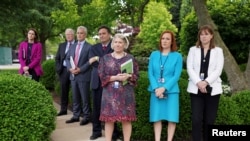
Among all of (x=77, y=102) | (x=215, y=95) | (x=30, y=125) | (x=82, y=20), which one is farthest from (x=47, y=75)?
(x=215, y=95)

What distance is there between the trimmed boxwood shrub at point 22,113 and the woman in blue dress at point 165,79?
60.8 inches

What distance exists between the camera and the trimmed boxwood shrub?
15.4 ft

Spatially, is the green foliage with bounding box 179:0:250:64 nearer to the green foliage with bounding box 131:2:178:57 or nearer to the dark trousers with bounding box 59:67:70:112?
A: the dark trousers with bounding box 59:67:70:112

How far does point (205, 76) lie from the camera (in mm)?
4891

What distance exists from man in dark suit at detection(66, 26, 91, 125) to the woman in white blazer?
2310 millimetres

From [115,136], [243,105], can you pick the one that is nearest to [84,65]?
[115,136]

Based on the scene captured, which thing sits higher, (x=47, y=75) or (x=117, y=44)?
(x=117, y=44)

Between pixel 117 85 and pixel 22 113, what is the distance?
136 cm

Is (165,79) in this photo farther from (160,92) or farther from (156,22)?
(156,22)

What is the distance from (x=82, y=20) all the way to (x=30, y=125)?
32.3ft

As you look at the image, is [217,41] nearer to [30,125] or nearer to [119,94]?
[119,94]

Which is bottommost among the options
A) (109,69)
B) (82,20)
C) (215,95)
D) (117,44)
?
(215,95)

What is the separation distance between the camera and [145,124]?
5781 mm

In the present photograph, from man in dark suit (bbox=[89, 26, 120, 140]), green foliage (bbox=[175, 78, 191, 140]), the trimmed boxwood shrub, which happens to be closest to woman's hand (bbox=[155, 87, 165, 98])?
green foliage (bbox=[175, 78, 191, 140])
